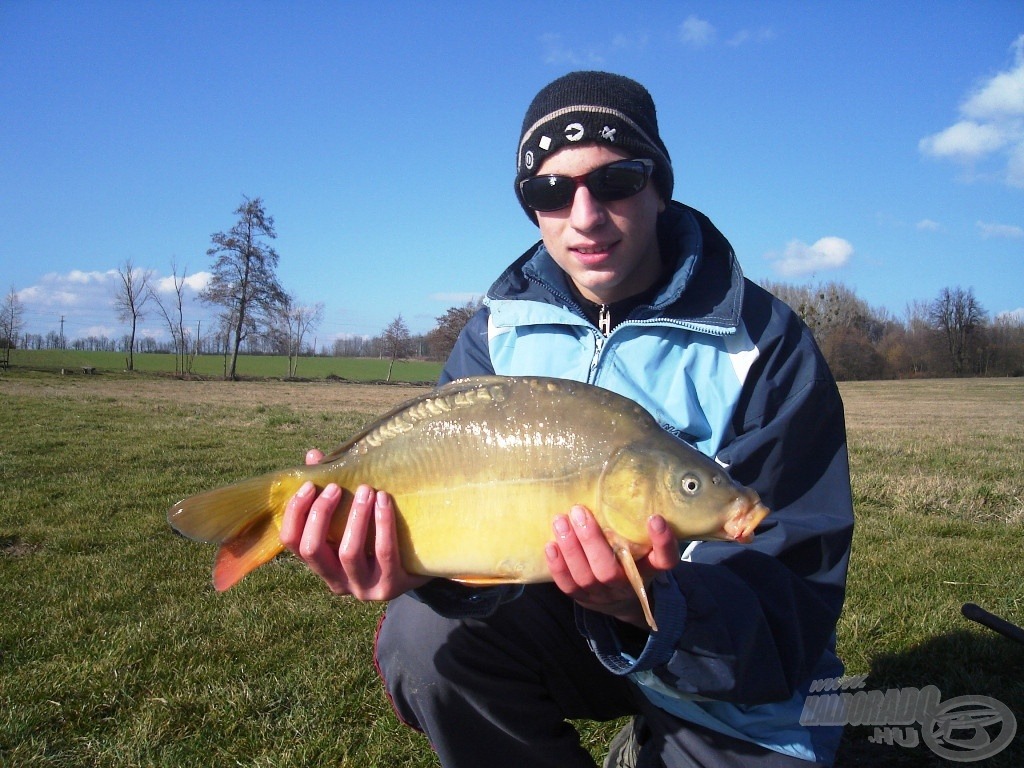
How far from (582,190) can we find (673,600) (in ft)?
5.02

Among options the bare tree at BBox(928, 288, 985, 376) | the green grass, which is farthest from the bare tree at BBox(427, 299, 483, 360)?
the bare tree at BBox(928, 288, 985, 376)

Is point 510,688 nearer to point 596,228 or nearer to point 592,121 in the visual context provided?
point 596,228

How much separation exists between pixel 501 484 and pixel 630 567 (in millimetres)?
424

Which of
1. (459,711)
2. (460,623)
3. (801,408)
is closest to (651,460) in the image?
(801,408)

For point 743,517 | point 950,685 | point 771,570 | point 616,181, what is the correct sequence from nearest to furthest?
point 743,517, point 771,570, point 616,181, point 950,685

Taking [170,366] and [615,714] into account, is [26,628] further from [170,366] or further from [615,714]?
[170,366]

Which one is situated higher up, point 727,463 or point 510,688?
point 727,463

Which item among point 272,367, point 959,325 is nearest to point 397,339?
point 272,367

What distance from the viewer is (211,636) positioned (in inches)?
166

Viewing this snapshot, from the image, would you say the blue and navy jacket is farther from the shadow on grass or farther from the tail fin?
the shadow on grass

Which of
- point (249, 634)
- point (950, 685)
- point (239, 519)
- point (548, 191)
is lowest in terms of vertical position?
point (249, 634)

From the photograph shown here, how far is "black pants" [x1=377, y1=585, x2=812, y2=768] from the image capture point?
2594mm

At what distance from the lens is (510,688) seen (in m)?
2.71

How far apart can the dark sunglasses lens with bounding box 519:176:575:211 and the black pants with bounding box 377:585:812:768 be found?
1.49m
